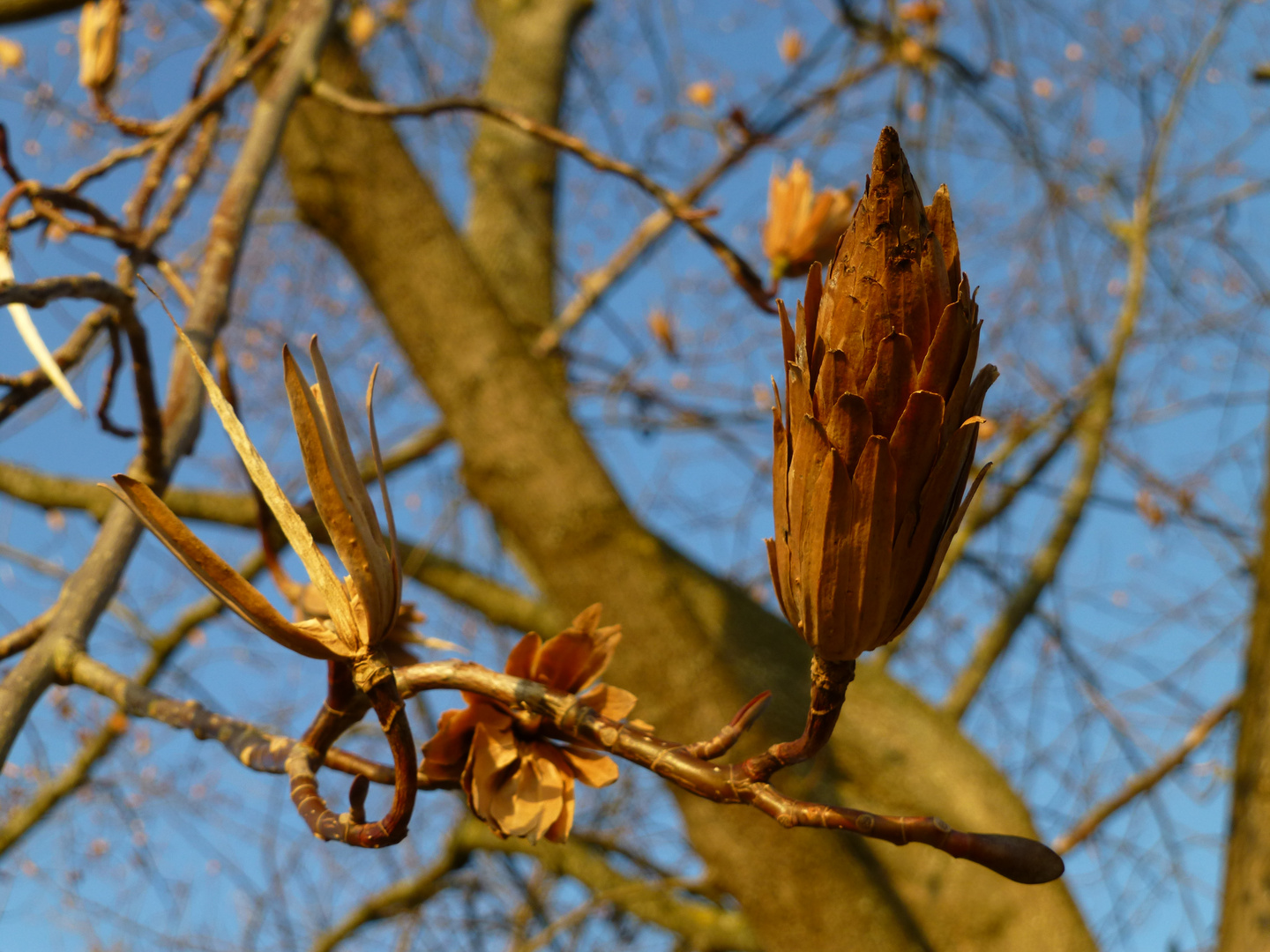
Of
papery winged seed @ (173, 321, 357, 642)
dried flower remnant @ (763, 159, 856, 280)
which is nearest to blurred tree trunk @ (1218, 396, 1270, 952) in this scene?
dried flower remnant @ (763, 159, 856, 280)

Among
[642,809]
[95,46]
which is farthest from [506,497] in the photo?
[642,809]

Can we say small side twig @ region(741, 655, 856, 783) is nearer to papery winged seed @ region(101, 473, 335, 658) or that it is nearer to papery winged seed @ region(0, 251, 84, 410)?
papery winged seed @ region(101, 473, 335, 658)

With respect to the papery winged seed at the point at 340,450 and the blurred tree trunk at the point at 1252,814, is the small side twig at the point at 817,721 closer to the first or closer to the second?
the papery winged seed at the point at 340,450

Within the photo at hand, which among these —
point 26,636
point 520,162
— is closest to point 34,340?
point 26,636

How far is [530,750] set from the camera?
38cm

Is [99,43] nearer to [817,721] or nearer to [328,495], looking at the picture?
[328,495]

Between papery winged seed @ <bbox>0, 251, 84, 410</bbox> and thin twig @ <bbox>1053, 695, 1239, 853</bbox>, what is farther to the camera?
thin twig @ <bbox>1053, 695, 1239, 853</bbox>

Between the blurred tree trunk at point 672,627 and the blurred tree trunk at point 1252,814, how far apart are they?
35cm

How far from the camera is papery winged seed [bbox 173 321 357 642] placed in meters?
0.32

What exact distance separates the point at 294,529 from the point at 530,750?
0.40 ft

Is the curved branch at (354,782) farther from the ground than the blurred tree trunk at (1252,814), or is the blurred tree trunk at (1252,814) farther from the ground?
the blurred tree trunk at (1252,814)

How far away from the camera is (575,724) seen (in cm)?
35

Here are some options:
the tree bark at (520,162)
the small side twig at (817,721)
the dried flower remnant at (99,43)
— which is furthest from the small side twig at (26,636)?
the tree bark at (520,162)

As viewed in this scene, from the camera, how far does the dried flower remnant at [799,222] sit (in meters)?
0.78
